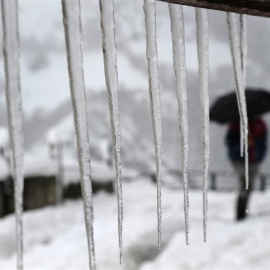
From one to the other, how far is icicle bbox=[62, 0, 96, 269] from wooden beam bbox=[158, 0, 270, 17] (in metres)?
0.29

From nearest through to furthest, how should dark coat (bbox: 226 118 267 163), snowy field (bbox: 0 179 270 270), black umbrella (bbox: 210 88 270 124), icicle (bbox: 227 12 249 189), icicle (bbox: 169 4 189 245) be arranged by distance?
icicle (bbox: 169 4 189 245) < icicle (bbox: 227 12 249 189) < snowy field (bbox: 0 179 270 270) < dark coat (bbox: 226 118 267 163) < black umbrella (bbox: 210 88 270 124)

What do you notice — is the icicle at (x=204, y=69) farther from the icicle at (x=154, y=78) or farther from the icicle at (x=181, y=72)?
the icicle at (x=154, y=78)

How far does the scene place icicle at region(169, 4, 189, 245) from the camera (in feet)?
5.65

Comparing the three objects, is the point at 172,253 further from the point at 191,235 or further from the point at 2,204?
the point at 2,204

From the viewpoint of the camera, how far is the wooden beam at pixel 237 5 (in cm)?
162

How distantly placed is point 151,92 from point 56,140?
1093cm

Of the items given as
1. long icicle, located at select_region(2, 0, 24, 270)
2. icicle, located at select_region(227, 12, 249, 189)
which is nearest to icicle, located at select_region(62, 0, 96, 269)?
long icicle, located at select_region(2, 0, 24, 270)

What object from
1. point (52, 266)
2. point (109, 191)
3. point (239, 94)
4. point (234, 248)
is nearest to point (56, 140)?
point (109, 191)

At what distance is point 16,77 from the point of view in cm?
150

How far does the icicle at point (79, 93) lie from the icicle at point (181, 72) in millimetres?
335

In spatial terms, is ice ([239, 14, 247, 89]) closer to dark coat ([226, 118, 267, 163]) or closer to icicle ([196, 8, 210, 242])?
icicle ([196, 8, 210, 242])

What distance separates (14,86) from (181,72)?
559 millimetres

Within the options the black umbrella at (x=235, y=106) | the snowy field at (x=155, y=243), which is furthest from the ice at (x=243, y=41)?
the black umbrella at (x=235, y=106)

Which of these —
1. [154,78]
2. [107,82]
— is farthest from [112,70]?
[154,78]
